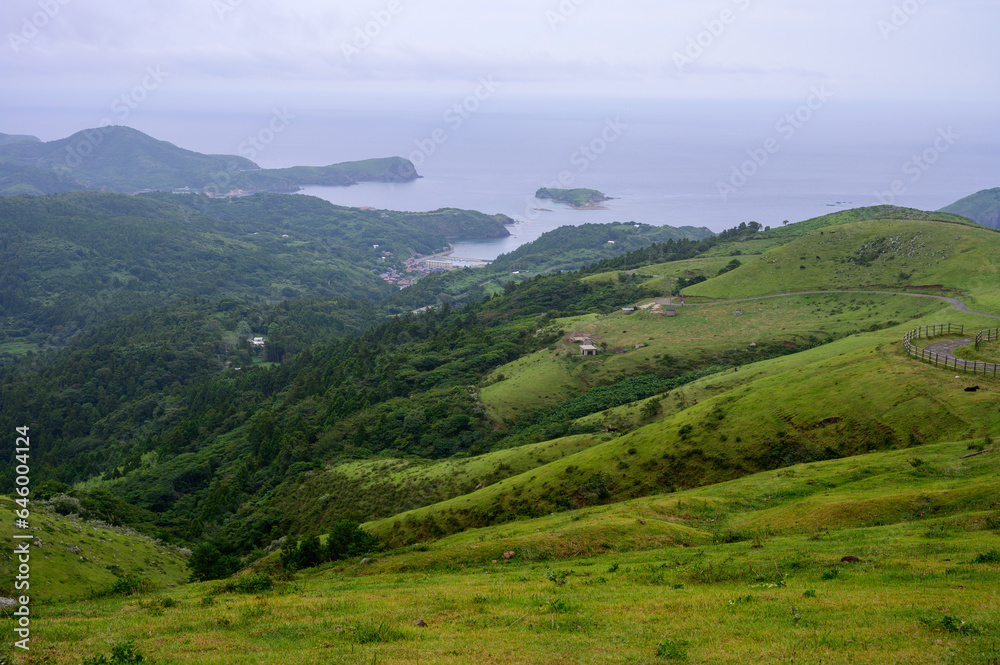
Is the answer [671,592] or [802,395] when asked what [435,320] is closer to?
[802,395]

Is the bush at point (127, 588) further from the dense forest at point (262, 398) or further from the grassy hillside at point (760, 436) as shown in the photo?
the grassy hillside at point (760, 436)

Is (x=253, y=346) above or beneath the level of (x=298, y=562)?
above

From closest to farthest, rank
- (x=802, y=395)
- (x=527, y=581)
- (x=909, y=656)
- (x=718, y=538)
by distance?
(x=909, y=656)
(x=527, y=581)
(x=718, y=538)
(x=802, y=395)

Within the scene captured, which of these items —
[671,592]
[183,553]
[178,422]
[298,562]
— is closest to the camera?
[671,592]

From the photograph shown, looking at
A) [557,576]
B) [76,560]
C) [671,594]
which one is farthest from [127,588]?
[671,594]

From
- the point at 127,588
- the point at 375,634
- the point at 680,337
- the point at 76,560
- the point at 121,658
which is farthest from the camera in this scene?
the point at 680,337

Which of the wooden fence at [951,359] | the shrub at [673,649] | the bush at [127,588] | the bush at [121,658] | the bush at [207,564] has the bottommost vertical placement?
the bush at [207,564]

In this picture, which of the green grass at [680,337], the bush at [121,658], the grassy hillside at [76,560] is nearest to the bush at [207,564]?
the grassy hillside at [76,560]

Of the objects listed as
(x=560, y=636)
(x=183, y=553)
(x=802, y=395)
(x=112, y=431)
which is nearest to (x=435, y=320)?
(x=112, y=431)

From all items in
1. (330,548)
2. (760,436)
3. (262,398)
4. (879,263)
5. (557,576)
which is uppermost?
(879,263)

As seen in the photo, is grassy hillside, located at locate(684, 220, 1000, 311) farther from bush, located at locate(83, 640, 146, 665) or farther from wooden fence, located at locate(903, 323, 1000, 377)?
bush, located at locate(83, 640, 146, 665)

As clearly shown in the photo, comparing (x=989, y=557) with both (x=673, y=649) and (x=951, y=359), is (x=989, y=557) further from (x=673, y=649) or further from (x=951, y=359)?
(x=951, y=359)
